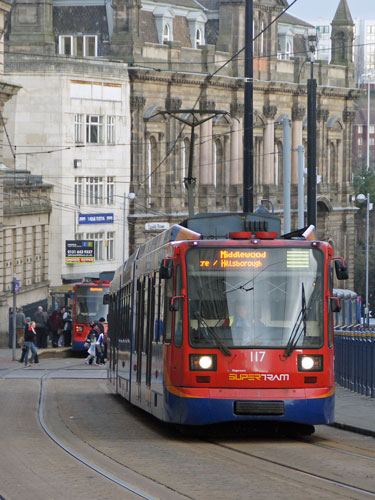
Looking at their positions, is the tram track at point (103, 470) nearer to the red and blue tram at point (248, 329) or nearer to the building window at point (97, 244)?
the red and blue tram at point (248, 329)

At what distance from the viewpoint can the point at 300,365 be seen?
17078mm

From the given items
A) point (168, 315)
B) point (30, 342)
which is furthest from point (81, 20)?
point (168, 315)

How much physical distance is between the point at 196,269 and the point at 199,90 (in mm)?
65329

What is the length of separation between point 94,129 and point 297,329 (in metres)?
57.2

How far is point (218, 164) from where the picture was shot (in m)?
84.7

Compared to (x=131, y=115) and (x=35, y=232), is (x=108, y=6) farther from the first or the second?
(x=35, y=232)

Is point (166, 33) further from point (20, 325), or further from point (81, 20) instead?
point (20, 325)

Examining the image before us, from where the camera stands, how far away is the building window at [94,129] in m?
73.1

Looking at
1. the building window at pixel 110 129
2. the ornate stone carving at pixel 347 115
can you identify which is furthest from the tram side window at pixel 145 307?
the ornate stone carving at pixel 347 115

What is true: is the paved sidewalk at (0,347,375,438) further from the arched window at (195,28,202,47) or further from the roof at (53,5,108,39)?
the arched window at (195,28,202,47)

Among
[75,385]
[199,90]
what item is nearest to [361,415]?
[75,385]

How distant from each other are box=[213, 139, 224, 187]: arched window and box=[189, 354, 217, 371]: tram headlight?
6750 cm

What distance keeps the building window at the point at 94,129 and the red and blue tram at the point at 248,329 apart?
55.8 meters

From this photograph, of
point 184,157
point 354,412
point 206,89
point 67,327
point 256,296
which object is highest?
point 206,89
